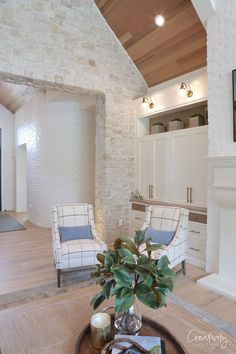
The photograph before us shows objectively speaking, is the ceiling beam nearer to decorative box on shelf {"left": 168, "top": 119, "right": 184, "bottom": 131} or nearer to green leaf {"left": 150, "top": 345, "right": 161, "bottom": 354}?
decorative box on shelf {"left": 168, "top": 119, "right": 184, "bottom": 131}

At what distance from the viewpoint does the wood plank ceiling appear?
389 centimetres

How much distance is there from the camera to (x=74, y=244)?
3.22 meters

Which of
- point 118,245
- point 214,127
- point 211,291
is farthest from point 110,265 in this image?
point 214,127

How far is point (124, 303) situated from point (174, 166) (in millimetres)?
3445

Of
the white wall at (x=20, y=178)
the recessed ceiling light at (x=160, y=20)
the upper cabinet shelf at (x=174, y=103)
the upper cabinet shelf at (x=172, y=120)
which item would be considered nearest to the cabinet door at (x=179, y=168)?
the upper cabinet shelf at (x=172, y=120)

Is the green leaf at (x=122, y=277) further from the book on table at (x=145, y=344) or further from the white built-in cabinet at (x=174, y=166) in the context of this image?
the white built-in cabinet at (x=174, y=166)

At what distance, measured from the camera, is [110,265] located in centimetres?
129

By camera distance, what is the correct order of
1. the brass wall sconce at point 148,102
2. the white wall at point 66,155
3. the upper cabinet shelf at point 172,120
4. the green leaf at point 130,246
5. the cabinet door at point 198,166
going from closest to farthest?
the green leaf at point 130,246
the cabinet door at point 198,166
the upper cabinet shelf at point 172,120
the brass wall sconce at point 148,102
the white wall at point 66,155

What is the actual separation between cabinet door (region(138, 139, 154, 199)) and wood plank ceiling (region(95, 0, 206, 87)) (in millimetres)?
1332

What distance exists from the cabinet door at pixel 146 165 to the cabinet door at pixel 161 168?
0.45 ft

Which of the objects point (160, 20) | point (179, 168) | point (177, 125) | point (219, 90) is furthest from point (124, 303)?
point (160, 20)

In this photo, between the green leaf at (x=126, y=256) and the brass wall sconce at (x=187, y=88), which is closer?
the green leaf at (x=126, y=256)

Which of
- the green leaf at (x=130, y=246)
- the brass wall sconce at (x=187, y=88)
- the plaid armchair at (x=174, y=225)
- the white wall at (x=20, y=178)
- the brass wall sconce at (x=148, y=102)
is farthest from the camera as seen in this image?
the white wall at (x=20, y=178)

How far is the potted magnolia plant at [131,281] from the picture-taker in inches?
46.4
